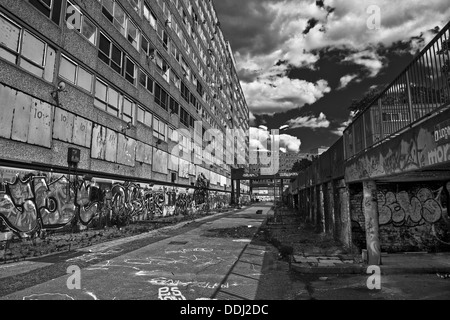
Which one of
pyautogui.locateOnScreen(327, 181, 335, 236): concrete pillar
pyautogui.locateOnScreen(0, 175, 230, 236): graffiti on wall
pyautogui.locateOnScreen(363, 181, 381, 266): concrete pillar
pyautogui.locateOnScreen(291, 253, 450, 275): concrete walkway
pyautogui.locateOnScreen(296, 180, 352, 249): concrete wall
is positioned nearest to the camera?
pyautogui.locateOnScreen(291, 253, 450, 275): concrete walkway

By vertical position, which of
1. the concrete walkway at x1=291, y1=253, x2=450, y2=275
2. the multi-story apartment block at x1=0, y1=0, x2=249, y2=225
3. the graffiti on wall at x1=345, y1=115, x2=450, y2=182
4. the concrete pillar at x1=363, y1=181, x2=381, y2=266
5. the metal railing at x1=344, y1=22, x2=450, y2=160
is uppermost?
the multi-story apartment block at x1=0, y1=0, x2=249, y2=225

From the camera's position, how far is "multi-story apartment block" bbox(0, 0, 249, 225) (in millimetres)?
12727

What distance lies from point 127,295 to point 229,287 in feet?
6.67

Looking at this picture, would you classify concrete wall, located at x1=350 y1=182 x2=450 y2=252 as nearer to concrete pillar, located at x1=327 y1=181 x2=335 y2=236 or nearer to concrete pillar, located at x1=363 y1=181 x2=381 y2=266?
concrete pillar, located at x1=363 y1=181 x2=381 y2=266

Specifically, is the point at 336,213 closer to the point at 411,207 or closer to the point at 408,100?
the point at 411,207

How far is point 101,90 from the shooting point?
19.2m

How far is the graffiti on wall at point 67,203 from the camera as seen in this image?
12.0 metres

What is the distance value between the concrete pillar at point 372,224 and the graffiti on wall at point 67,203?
1226cm

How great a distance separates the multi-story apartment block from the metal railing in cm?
1252

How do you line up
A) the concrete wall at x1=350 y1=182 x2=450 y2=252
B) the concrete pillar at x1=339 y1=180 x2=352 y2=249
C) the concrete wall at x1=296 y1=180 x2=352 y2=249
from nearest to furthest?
the concrete wall at x1=350 y1=182 x2=450 y2=252
the concrete pillar at x1=339 y1=180 x2=352 y2=249
the concrete wall at x1=296 y1=180 x2=352 y2=249

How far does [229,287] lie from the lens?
6.48 m

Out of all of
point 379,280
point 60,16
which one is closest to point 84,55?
point 60,16

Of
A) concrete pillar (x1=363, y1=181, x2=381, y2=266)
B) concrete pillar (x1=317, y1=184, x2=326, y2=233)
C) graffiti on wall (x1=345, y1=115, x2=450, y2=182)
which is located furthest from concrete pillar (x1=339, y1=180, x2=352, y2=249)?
concrete pillar (x1=317, y1=184, x2=326, y2=233)
